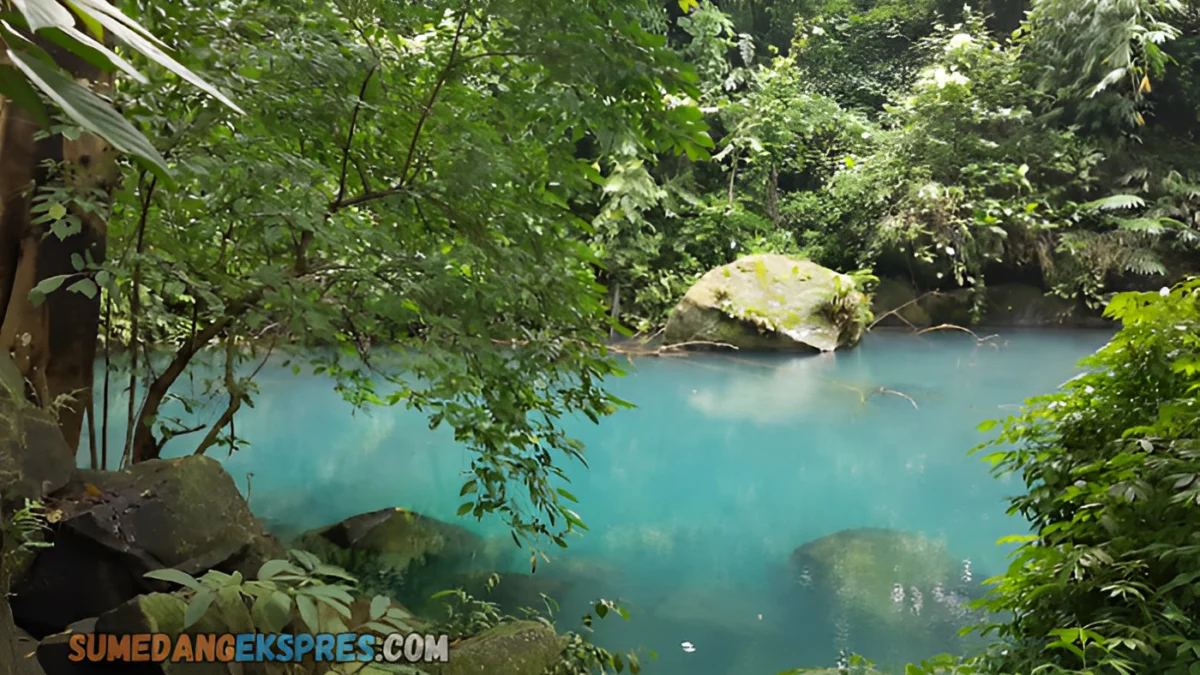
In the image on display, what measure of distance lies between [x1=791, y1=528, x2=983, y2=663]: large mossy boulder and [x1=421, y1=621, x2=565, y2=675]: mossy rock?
3.66ft

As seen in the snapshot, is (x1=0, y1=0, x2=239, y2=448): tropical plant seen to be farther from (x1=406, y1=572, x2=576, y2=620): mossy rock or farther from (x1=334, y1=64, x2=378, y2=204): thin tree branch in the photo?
(x1=406, y1=572, x2=576, y2=620): mossy rock

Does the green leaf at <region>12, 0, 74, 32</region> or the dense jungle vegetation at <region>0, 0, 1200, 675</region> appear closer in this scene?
the green leaf at <region>12, 0, 74, 32</region>

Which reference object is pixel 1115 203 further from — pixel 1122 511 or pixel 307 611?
pixel 307 611

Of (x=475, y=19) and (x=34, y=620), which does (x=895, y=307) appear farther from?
(x=34, y=620)

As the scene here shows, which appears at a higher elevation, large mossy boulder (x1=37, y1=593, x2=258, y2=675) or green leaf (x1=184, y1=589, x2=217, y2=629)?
green leaf (x1=184, y1=589, x2=217, y2=629)

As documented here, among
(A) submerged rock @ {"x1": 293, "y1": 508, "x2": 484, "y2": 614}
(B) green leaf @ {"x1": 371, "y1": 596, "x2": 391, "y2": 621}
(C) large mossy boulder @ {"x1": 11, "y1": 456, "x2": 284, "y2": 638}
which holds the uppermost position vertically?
(B) green leaf @ {"x1": 371, "y1": 596, "x2": 391, "y2": 621}

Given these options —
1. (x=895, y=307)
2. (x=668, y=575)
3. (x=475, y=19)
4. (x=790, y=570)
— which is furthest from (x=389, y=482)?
(x=895, y=307)

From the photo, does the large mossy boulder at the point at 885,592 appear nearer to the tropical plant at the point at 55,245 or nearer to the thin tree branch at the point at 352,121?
the thin tree branch at the point at 352,121

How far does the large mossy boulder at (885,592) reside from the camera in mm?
2436

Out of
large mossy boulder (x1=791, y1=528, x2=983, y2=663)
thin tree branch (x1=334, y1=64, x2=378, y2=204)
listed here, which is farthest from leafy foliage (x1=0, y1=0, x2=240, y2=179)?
large mossy boulder (x1=791, y1=528, x2=983, y2=663)

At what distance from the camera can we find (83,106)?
0.99 ft

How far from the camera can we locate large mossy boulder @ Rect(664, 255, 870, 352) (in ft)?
26.1

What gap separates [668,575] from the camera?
9.73 ft

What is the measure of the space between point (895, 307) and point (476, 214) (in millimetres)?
8858
